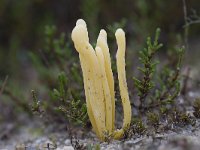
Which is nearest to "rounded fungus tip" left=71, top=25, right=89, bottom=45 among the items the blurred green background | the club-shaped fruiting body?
the club-shaped fruiting body

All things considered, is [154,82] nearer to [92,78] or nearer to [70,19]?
[92,78]

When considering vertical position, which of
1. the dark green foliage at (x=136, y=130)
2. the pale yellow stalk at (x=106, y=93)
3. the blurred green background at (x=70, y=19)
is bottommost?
the dark green foliage at (x=136, y=130)

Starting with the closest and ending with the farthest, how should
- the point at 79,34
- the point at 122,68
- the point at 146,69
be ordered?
the point at 79,34 < the point at 122,68 < the point at 146,69

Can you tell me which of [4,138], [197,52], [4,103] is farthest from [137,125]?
[197,52]

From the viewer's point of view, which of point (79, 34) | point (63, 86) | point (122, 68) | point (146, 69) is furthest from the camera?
point (63, 86)

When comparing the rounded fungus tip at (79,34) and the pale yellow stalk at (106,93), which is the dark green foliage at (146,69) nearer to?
the pale yellow stalk at (106,93)

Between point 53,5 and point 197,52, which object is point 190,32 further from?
point 53,5

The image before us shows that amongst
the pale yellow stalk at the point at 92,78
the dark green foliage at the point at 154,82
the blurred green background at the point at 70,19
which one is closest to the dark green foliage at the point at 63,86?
the pale yellow stalk at the point at 92,78

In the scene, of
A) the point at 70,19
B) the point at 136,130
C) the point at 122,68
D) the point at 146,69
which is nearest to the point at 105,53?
the point at 122,68

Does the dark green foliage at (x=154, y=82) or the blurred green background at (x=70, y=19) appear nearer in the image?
the dark green foliage at (x=154, y=82)
